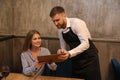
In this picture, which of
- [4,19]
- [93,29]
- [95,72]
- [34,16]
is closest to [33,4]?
[34,16]

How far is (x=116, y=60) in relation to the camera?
355 centimetres

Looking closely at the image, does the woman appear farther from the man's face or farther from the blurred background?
the blurred background

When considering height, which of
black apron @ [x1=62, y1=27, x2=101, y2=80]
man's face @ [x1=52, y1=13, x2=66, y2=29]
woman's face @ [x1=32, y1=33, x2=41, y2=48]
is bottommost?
black apron @ [x1=62, y1=27, x2=101, y2=80]

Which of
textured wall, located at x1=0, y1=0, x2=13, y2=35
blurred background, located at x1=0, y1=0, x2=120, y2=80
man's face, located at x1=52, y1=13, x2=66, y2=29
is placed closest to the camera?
man's face, located at x1=52, y1=13, x2=66, y2=29

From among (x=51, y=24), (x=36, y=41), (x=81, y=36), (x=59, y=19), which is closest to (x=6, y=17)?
(x=51, y=24)

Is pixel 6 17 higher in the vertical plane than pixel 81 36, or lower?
higher

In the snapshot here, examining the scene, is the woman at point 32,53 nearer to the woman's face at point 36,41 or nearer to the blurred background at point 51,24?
the woman's face at point 36,41

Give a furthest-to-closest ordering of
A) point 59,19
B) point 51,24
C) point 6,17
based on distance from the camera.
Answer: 1. point 6,17
2. point 51,24
3. point 59,19

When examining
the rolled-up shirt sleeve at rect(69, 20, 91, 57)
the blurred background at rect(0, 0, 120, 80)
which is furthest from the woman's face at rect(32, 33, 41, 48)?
the blurred background at rect(0, 0, 120, 80)

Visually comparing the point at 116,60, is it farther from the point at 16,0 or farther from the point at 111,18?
the point at 16,0

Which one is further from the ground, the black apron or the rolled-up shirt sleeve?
the rolled-up shirt sleeve

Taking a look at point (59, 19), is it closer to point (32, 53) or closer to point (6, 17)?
point (32, 53)

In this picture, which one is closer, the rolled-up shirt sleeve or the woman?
the rolled-up shirt sleeve

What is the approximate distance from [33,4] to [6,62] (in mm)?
991
